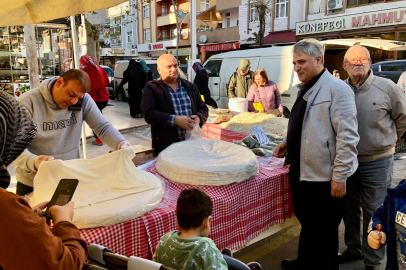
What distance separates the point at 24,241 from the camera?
89 cm

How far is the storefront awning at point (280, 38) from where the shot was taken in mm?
18766

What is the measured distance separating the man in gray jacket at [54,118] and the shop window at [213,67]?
294 inches

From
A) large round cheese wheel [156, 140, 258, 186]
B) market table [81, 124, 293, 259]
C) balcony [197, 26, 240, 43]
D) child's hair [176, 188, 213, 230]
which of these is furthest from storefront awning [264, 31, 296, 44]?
child's hair [176, 188, 213, 230]

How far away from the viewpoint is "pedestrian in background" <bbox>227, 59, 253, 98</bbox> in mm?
6015

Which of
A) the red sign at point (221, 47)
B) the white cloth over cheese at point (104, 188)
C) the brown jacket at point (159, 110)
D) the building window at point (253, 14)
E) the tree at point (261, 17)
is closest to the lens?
the white cloth over cheese at point (104, 188)

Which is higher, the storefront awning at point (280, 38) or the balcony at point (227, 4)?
the balcony at point (227, 4)

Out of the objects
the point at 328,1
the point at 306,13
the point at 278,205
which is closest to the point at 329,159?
the point at 278,205

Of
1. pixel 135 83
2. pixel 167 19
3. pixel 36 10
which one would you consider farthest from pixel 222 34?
pixel 36 10

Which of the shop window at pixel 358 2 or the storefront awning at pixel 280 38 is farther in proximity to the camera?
the storefront awning at pixel 280 38

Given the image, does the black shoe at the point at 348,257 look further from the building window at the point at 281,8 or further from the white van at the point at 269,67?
the building window at the point at 281,8

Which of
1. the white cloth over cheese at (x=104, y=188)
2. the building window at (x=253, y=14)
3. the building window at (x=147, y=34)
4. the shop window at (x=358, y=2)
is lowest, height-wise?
the white cloth over cheese at (x=104, y=188)

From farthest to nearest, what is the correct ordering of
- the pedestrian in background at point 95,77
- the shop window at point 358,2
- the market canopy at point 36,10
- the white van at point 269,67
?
1. the shop window at point 358,2
2. the white van at point 269,67
3. the pedestrian in background at point 95,77
4. the market canopy at point 36,10

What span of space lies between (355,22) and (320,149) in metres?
14.8

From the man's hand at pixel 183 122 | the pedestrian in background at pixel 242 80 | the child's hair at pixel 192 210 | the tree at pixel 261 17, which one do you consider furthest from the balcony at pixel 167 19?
the child's hair at pixel 192 210
